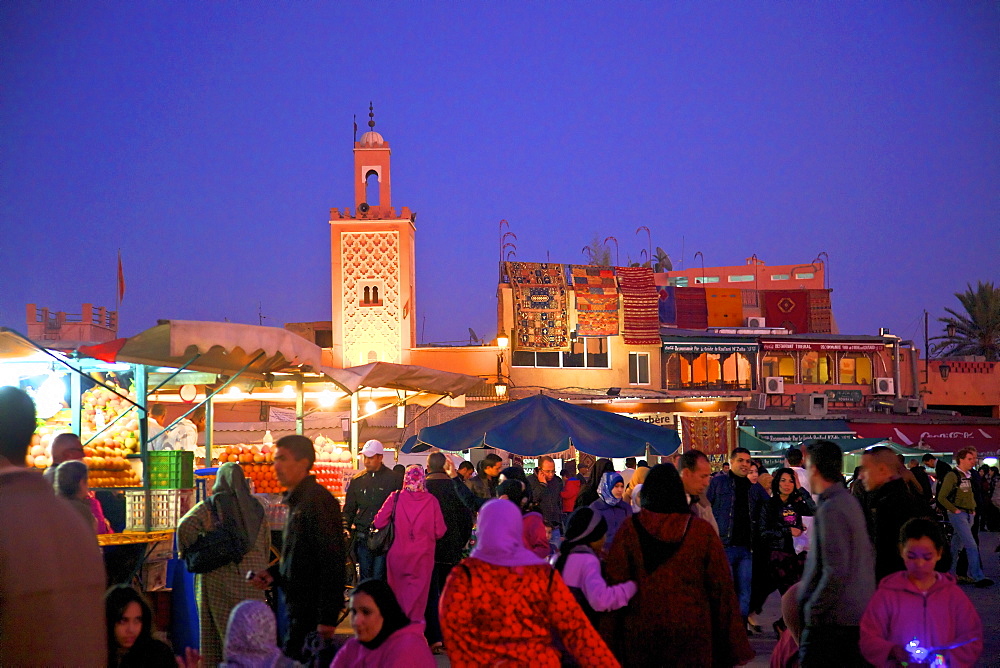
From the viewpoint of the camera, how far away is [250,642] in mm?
4316

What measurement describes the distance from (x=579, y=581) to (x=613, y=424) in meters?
6.77

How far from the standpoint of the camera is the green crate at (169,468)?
864 centimetres

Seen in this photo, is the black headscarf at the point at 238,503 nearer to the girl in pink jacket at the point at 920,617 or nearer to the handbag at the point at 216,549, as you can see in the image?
the handbag at the point at 216,549

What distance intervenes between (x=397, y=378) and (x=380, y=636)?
30.6ft

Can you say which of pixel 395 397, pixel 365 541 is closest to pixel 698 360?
pixel 395 397

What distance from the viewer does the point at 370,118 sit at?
33156mm

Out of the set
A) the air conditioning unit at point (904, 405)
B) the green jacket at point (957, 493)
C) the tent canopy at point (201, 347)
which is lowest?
the green jacket at point (957, 493)

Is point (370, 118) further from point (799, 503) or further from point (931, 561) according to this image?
point (931, 561)

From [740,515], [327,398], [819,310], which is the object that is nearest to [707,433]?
[819,310]

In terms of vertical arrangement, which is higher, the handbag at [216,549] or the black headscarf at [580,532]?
the black headscarf at [580,532]

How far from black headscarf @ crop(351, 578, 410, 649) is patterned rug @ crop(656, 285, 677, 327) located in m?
31.0

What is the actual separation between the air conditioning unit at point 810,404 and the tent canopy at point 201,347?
80.5 ft

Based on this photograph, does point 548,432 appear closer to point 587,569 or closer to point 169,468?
point 169,468

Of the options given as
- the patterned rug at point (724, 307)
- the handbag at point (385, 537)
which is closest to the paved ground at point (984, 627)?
the handbag at point (385, 537)
